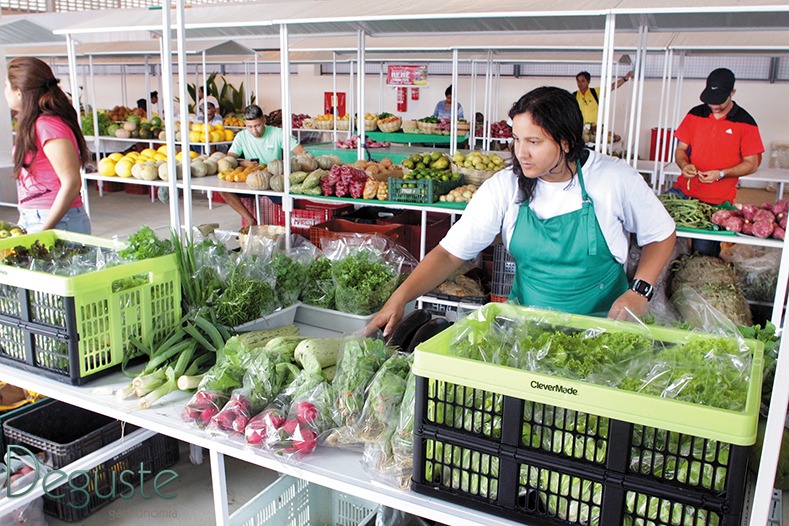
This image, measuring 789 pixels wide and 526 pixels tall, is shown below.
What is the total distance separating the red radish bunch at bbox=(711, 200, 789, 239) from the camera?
4277 mm

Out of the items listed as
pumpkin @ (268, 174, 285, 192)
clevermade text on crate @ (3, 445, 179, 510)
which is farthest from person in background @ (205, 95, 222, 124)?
clevermade text on crate @ (3, 445, 179, 510)

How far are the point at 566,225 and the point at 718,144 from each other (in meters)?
3.27

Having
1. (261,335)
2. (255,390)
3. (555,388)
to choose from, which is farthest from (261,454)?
(555,388)

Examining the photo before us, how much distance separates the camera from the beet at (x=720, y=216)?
4.42 metres

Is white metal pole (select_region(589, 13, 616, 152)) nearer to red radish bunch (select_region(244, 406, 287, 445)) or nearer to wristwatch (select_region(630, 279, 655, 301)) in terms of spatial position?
wristwatch (select_region(630, 279, 655, 301))

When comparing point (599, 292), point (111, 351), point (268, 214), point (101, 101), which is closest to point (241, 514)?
point (111, 351)

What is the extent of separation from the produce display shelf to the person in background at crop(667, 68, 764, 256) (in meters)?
4.15

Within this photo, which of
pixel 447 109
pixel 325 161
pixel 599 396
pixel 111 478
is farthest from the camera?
pixel 447 109

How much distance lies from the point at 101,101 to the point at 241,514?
2235 cm

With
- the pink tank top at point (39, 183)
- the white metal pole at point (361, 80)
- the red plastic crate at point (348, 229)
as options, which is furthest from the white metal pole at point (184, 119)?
the white metal pole at point (361, 80)

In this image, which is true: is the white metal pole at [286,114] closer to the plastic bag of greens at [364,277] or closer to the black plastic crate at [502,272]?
the black plastic crate at [502,272]

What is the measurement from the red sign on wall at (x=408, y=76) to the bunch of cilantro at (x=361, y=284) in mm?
5404

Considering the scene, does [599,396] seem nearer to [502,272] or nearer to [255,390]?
[255,390]

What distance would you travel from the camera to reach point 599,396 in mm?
1414
